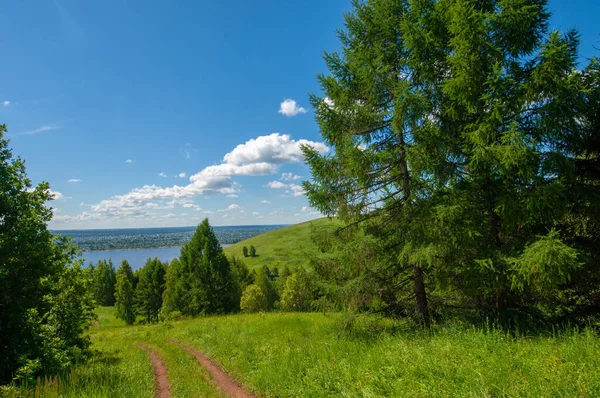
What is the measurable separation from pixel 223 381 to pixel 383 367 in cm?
523

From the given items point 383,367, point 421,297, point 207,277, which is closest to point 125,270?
point 207,277

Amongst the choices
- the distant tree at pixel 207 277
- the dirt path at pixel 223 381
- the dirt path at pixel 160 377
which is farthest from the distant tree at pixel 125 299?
the dirt path at pixel 223 381

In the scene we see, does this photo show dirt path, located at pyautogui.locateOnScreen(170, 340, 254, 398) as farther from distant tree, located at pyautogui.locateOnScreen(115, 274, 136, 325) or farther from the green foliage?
distant tree, located at pyautogui.locateOnScreen(115, 274, 136, 325)

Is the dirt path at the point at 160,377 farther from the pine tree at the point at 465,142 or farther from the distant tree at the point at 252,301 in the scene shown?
the distant tree at the point at 252,301

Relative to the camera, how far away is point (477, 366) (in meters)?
4.75

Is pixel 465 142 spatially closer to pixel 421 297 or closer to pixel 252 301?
pixel 421 297

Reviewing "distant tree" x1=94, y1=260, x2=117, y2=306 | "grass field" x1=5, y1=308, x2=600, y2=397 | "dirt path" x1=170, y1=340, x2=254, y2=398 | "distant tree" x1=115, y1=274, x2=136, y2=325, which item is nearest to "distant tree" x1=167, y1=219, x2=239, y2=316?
"grass field" x1=5, y1=308, x2=600, y2=397

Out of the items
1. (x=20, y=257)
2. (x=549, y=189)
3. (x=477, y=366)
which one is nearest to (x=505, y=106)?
(x=549, y=189)

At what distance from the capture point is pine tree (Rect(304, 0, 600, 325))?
616cm

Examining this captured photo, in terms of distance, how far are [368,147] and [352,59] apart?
286cm

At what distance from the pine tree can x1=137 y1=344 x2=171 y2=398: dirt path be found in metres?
6.96

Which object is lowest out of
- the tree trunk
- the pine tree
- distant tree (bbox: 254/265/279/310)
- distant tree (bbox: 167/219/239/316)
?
distant tree (bbox: 254/265/279/310)

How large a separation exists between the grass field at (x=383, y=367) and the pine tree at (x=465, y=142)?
1326 mm

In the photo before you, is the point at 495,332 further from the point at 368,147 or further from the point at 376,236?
the point at 368,147
